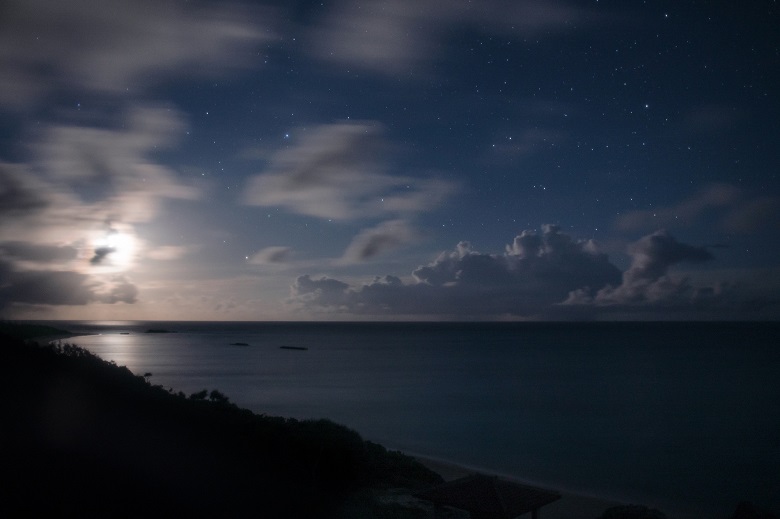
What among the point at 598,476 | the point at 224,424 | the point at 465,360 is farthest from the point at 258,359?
the point at 224,424

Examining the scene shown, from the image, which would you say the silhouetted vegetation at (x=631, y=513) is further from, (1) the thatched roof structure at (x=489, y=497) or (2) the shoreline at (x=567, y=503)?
(2) the shoreline at (x=567, y=503)

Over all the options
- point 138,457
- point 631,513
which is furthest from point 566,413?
point 138,457

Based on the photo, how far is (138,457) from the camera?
11.5 m

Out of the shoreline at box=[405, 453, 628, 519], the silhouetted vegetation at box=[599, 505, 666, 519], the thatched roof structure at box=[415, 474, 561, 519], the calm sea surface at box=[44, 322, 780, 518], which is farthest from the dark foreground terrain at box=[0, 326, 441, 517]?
the calm sea surface at box=[44, 322, 780, 518]

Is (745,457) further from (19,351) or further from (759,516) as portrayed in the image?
(19,351)

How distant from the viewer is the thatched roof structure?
11.7 meters

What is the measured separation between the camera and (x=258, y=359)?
10594 centimetres

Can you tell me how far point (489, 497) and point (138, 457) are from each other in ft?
22.9

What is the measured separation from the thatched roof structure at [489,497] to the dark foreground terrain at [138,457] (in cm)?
258

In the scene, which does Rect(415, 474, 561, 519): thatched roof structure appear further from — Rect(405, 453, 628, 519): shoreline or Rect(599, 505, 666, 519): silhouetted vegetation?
Rect(405, 453, 628, 519): shoreline

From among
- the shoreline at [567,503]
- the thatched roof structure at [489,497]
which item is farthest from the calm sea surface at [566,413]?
the thatched roof structure at [489,497]

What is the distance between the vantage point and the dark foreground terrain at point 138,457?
31.7 feet

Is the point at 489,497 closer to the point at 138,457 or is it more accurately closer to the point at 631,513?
the point at 631,513

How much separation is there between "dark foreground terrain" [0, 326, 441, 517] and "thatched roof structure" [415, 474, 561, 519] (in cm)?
258
